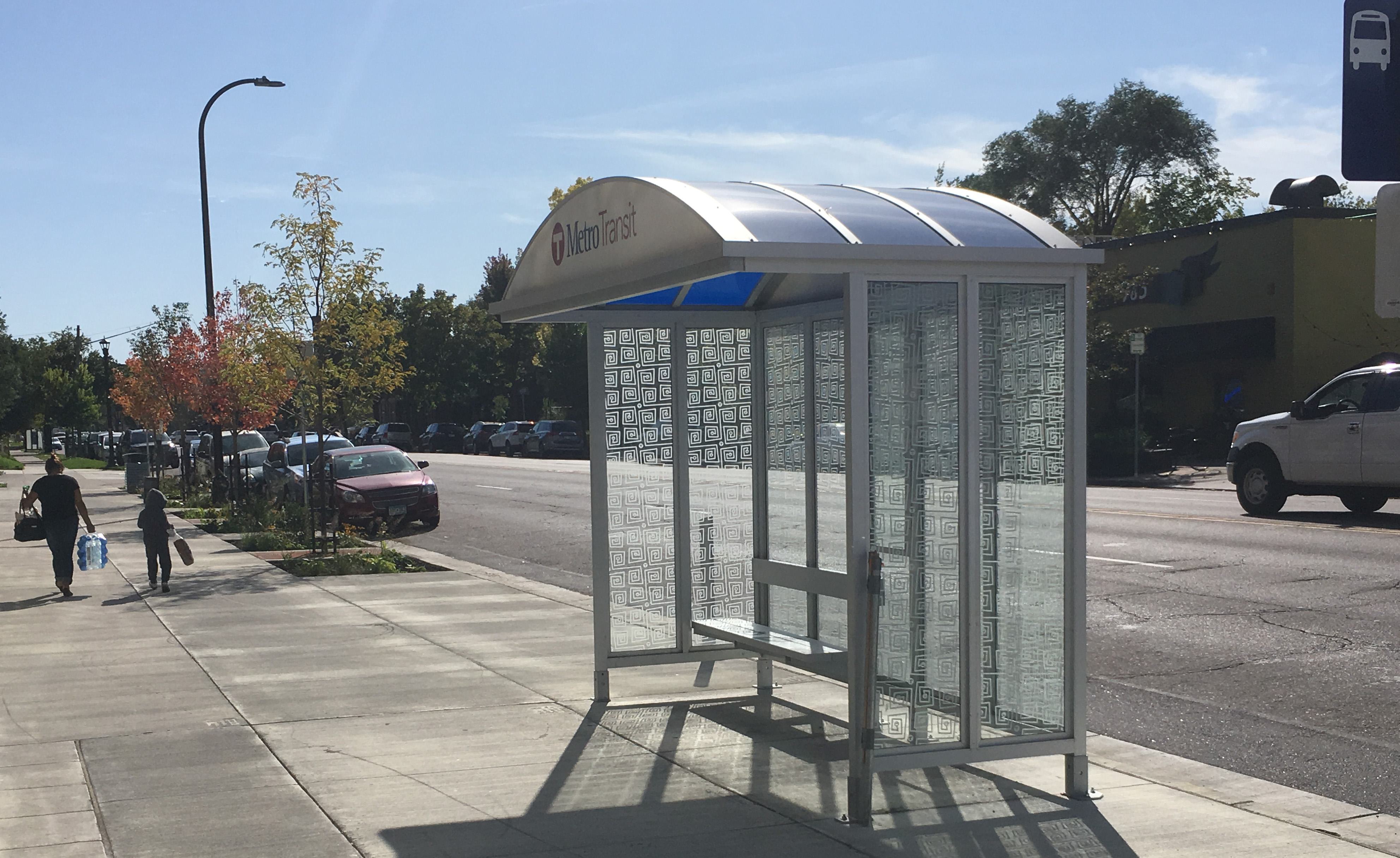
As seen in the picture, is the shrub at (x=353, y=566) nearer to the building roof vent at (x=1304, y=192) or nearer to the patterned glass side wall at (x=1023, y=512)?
the patterned glass side wall at (x=1023, y=512)

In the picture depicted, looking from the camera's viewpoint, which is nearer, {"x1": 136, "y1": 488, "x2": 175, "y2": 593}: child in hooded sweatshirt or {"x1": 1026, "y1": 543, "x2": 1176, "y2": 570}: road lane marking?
{"x1": 1026, "y1": 543, "x2": 1176, "y2": 570}: road lane marking

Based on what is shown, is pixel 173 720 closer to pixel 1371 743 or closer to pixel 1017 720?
pixel 1017 720

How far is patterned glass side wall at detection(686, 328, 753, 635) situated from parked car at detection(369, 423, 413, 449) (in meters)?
54.1

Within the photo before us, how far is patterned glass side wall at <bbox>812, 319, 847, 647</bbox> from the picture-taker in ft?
26.1

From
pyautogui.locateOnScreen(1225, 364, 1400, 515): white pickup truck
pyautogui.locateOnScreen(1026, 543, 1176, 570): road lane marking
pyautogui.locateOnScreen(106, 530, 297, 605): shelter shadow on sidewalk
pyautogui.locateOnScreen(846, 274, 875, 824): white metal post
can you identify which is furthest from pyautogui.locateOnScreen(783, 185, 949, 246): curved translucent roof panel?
pyautogui.locateOnScreen(1225, 364, 1400, 515): white pickup truck

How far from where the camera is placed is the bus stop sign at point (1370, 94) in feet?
15.3

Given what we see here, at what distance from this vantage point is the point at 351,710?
8156mm

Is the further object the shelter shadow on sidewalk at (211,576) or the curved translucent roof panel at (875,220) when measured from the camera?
the shelter shadow on sidewalk at (211,576)

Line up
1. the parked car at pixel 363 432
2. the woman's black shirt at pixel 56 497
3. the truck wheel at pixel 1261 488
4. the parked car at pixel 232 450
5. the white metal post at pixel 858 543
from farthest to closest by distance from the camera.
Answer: the parked car at pixel 363 432, the parked car at pixel 232 450, the truck wheel at pixel 1261 488, the woman's black shirt at pixel 56 497, the white metal post at pixel 858 543

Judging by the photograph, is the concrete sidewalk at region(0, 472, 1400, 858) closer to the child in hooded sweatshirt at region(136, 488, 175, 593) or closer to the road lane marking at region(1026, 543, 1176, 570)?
the child in hooded sweatshirt at region(136, 488, 175, 593)

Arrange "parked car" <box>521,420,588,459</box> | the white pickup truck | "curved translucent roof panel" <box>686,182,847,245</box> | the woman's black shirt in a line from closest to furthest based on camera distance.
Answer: "curved translucent roof panel" <box>686,182,847,245</box>, the woman's black shirt, the white pickup truck, "parked car" <box>521,420,588,459</box>

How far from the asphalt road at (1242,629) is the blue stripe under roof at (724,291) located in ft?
11.0

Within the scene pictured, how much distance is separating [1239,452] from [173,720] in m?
16.1

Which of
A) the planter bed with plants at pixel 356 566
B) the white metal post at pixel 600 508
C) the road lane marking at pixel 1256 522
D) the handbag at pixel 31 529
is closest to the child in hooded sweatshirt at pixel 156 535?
the handbag at pixel 31 529
